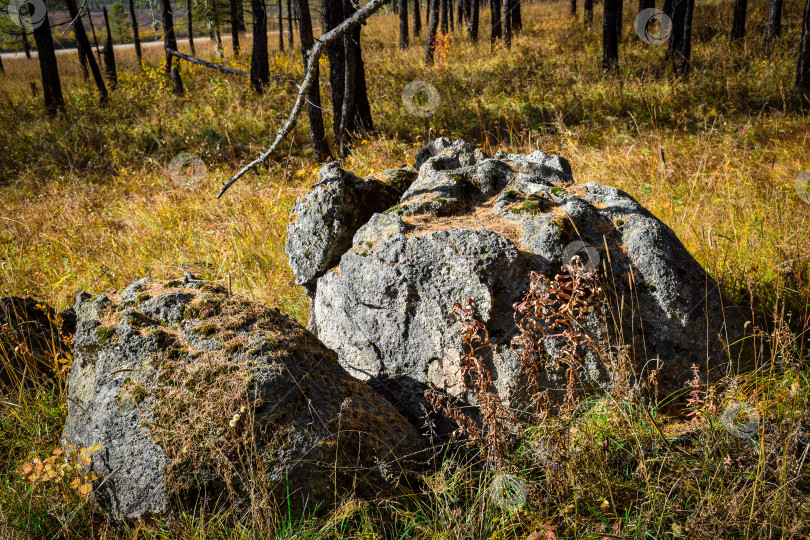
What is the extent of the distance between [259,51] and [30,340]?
9.61 m

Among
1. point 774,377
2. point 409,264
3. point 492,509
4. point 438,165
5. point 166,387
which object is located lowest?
point 492,509

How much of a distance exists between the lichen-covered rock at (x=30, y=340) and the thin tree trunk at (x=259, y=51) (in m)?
9.05

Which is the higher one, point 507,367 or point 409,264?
point 409,264

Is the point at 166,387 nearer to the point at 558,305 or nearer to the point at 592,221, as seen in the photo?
the point at 558,305

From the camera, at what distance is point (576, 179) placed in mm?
5023

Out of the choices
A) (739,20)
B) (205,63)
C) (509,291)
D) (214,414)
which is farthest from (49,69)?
(739,20)

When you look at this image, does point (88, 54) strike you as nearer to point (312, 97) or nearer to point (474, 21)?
point (312, 97)

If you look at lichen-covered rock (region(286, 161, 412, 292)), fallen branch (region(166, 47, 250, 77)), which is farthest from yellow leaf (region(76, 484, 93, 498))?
fallen branch (region(166, 47, 250, 77))

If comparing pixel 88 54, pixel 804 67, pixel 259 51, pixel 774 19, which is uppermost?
pixel 774 19

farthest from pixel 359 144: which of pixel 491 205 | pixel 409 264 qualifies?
pixel 409 264

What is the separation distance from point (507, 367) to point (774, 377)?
4.01ft

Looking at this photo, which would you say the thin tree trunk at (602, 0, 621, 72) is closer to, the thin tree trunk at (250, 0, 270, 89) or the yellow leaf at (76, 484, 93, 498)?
the thin tree trunk at (250, 0, 270, 89)

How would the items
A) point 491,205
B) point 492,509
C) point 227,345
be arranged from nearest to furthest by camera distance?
point 492,509 → point 227,345 → point 491,205

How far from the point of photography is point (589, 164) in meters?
5.30
